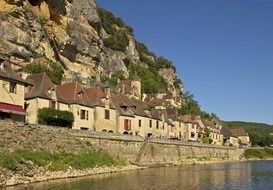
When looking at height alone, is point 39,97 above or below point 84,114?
above

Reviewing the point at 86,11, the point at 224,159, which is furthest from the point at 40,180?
the point at 86,11

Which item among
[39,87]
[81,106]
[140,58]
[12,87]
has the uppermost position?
[140,58]

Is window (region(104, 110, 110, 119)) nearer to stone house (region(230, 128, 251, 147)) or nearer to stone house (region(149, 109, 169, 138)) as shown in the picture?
stone house (region(149, 109, 169, 138))

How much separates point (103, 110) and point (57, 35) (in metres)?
34.5

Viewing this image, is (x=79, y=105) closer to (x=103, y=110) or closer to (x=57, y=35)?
(x=103, y=110)

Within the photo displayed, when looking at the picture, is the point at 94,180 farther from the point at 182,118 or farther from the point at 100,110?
the point at 182,118

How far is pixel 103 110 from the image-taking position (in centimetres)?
6550

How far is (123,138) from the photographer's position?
58938mm

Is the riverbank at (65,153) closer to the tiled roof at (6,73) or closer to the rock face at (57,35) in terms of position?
the tiled roof at (6,73)

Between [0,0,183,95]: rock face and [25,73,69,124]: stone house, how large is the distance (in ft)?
68.4

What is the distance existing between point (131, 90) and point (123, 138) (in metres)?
51.1

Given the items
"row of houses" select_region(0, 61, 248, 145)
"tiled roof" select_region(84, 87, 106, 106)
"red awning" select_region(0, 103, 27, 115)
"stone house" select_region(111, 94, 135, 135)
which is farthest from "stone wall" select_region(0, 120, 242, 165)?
"tiled roof" select_region(84, 87, 106, 106)

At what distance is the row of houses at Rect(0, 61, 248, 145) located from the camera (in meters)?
46.8

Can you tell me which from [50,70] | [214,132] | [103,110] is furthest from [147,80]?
[103,110]
